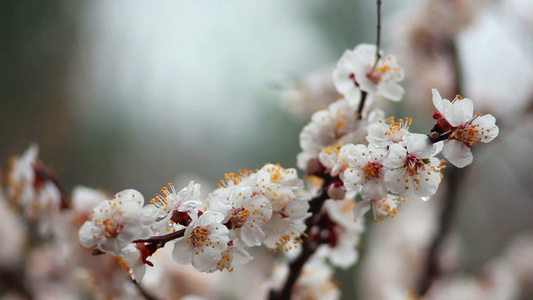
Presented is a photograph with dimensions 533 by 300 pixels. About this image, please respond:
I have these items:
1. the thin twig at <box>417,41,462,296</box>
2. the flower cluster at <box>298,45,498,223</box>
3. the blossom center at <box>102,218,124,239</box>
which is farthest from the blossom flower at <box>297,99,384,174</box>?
the thin twig at <box>417,41,462,296</box>

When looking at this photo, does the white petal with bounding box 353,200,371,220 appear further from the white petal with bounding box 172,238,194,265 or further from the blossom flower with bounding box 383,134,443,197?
the white petal with bounding box 172,238,194,265

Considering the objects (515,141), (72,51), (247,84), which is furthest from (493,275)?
(72,51)

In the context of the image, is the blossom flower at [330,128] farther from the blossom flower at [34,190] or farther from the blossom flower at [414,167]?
the blossom flower at [34,190]

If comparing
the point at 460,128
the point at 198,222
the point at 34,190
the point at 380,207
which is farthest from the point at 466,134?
the point at 34,190

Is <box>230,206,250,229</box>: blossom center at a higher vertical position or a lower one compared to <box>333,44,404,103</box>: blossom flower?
lower

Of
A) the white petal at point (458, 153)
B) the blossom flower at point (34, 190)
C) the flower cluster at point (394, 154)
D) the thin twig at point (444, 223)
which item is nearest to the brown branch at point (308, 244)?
the flower cluster at point (394, 154)

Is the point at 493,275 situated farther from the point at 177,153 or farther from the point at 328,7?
the point at 328,7

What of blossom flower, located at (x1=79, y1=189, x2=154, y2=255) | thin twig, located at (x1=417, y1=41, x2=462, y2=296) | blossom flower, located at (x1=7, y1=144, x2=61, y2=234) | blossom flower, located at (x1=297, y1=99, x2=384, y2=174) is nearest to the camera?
blossom flower, located at (x1=79, y1=189, x2=154, y2=255)
